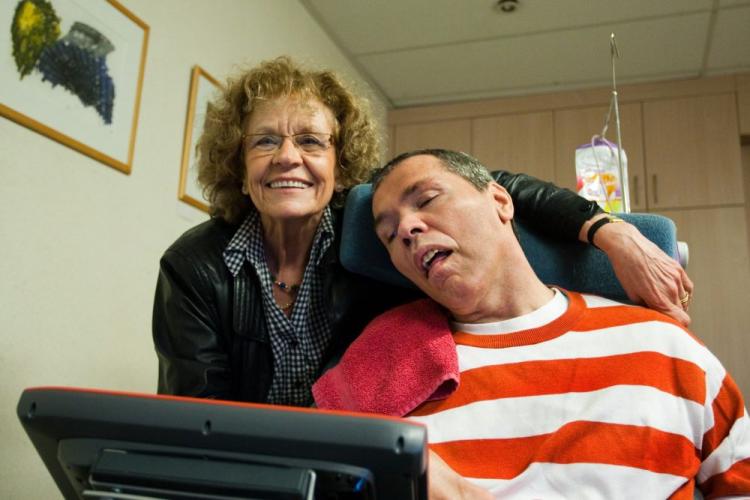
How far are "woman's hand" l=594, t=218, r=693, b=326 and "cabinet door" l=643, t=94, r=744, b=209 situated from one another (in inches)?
111

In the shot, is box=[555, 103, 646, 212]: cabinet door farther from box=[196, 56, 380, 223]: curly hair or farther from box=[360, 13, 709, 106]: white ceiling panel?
box=[196, 56, 380, 223]: curly hair

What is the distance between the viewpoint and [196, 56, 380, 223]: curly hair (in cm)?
148

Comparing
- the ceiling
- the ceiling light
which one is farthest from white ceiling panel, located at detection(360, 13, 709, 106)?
the ceiling light

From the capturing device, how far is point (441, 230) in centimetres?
112

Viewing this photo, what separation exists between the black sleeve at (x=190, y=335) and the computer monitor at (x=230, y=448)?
739 mm

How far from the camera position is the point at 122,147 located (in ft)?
6.49

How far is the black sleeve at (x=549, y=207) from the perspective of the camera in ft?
3.97

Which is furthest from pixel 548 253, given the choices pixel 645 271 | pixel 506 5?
pixel 506 5

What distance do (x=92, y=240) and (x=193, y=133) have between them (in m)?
0.62

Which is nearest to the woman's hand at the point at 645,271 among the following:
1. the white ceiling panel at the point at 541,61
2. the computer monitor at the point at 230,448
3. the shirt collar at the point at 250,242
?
the shirt collar at the point at 250,242

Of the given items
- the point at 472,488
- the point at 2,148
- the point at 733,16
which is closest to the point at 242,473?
the point at 472,488

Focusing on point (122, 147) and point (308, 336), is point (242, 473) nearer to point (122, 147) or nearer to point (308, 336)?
point (308, 336)

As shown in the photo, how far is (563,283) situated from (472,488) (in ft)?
1.63

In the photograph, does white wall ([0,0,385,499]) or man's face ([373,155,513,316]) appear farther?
white wall ([0,0,385,499])
